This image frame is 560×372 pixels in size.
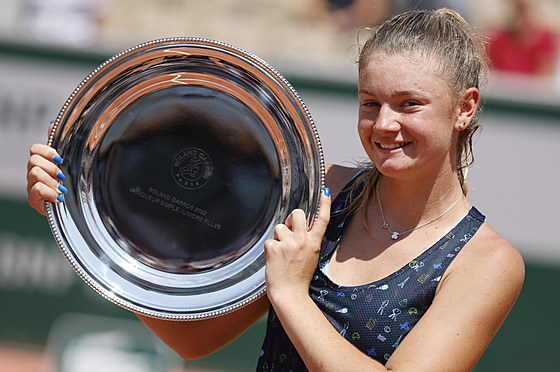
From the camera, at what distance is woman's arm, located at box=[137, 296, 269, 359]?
1924 mm

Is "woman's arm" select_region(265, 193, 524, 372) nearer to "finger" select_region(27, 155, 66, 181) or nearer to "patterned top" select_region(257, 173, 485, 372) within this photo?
"patterned top" select_region(257, 173, 485, 372)

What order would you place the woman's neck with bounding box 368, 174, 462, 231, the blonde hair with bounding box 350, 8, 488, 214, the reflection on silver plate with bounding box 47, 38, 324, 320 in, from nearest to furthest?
1. the blonde hair with bounding box 350, 8, 488, 214
2. the woman's neck with bounding box 368, 174, 462, 231
3. the reflection on silver plate with bounding box 47, 38, 324, 320

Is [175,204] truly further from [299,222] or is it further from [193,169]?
[299,222]

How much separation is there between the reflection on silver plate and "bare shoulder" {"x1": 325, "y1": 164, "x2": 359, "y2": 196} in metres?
0.09

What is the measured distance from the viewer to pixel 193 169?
6.31 ft

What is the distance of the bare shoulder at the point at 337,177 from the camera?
1.89 metres

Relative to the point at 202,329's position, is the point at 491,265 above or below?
above

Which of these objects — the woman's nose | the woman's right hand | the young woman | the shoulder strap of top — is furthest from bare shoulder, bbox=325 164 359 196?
the woman's right hand

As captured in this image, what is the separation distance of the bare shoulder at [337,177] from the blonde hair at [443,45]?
0.99 ft

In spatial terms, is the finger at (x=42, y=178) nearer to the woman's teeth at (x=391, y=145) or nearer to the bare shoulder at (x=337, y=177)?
the bare shoulder at (x=337, y=177)

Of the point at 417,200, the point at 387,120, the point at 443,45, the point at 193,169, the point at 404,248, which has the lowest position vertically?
the point at 404,248

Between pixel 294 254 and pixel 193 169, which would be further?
pixel 193 169

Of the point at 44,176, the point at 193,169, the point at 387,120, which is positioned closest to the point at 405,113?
the point at 387,120

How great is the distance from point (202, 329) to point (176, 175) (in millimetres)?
436
